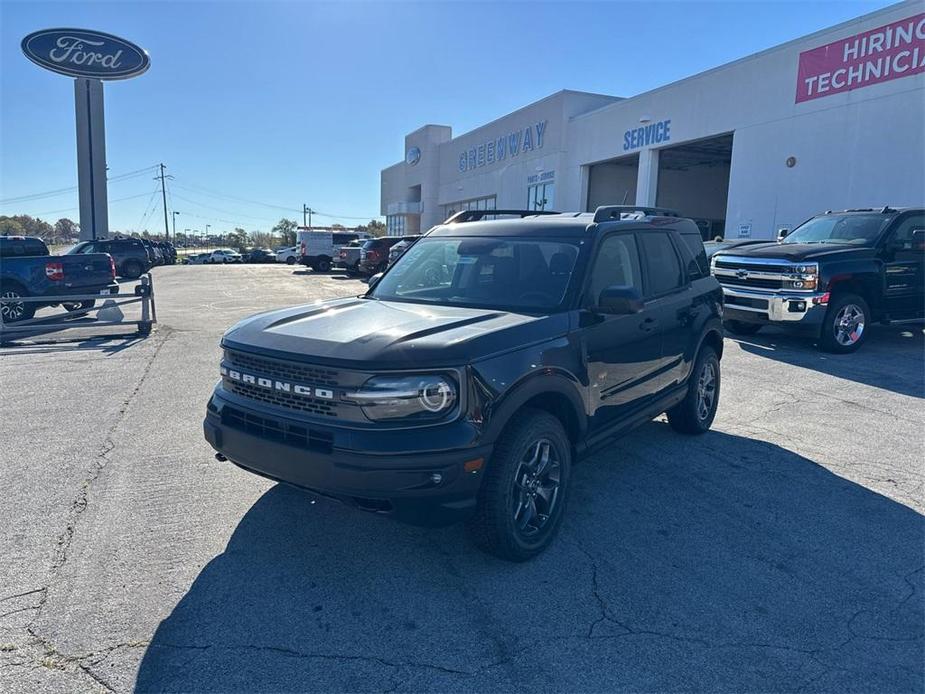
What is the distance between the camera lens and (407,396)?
9.84 feet

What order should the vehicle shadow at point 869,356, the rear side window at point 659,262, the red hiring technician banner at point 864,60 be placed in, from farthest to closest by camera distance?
the red hiring technician banner at point 864,60 < the vehicle shadow at point 869,356 < the rear side window at point 659,262

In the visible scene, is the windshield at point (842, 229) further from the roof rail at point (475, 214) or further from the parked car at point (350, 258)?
the parked car at point (350, 258)

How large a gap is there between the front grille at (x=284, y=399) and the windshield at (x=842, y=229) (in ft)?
32.5

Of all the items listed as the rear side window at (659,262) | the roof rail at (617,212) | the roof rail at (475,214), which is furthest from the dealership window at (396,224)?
the rear side window at (659,262)

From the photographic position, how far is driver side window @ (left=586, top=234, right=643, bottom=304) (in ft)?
13.4

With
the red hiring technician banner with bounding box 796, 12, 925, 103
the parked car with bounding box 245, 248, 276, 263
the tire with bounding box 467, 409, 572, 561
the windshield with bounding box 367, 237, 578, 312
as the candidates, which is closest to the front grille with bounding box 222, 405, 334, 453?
the tire with bounding box 467, 409, 572, 561

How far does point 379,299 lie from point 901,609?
3.57 meters

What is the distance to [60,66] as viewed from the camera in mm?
34344

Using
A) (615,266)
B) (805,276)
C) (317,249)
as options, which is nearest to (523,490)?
(615,266)

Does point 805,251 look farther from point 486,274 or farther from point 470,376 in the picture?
point 470,376

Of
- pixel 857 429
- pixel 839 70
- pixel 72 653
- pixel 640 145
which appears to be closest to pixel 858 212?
pixel 857 429

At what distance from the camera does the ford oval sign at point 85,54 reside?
1328 inches

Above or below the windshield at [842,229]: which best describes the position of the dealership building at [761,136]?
above

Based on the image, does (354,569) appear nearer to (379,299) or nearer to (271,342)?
(271,342)
